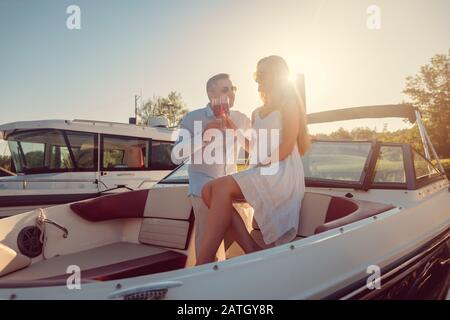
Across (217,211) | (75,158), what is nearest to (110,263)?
(217,211)

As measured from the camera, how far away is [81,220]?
323 centimetres

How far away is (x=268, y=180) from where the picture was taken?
2117mm

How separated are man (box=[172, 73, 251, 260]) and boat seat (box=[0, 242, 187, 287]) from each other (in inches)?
20.4

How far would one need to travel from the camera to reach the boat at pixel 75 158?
6.49 m

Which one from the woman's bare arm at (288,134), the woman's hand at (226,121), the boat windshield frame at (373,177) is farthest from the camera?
the boat windshield frame at (373,177)

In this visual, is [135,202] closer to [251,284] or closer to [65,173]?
[251,284]

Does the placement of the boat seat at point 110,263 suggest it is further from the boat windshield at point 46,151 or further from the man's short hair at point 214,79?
the boat windshield at point 46,151

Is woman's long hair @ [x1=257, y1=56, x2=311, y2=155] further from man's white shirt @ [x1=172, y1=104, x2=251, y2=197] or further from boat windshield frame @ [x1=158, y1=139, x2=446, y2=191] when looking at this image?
boat windshield frame @ [x1=158, y1=139, x2=446, y2=191]

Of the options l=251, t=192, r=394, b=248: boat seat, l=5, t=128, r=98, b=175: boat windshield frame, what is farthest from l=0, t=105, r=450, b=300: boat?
l=5, t=128, r=98, b=175: boat windshield frame

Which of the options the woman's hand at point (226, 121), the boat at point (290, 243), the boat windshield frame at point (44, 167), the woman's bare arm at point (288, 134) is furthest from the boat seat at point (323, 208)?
the boat windshield frame at point (44, 167)

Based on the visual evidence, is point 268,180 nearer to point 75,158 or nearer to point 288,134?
point 288,134

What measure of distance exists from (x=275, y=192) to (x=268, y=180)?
0.09m

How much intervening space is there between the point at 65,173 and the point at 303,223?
5750 mm
